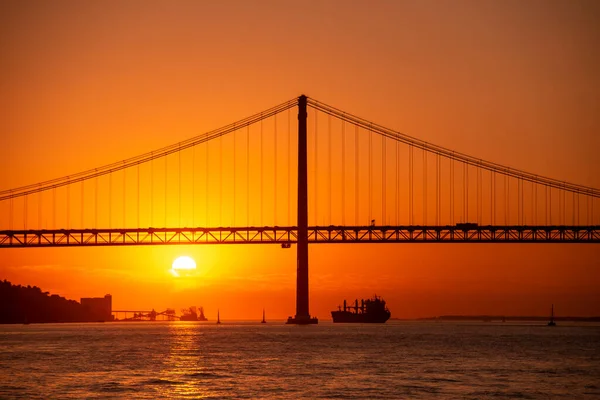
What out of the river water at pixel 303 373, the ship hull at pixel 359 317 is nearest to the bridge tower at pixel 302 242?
the river water at pixel 303 373

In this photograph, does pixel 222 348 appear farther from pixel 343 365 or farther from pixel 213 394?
pixel 213 394

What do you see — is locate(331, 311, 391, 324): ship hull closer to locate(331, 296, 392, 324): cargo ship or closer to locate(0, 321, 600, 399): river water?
locate(331, 296, 392, 324): cargo ship

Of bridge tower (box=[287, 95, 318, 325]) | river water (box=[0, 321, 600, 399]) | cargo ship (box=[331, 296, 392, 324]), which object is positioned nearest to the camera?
river water (box=[0, 321, 600, 399])

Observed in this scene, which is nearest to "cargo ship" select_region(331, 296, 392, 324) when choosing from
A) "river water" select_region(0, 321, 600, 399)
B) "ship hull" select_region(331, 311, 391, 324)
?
"ship hull" select_region(331, 311, 391, 324)

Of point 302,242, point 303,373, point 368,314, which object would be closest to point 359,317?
point 368,314

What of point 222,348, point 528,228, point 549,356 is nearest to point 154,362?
point 222,348

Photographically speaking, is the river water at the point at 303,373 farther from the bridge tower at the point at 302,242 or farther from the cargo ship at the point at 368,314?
the cargo ship at the point at 368,314

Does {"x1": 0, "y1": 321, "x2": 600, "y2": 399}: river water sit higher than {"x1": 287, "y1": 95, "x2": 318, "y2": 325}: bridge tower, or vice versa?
{"x1": 287, "y1": 95, "x2": 318, "y2": 325}: bridge tower

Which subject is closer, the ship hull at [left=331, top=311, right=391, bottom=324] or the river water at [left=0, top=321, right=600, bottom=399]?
the river water at [left=0, top=321, right=600, bottom=399]

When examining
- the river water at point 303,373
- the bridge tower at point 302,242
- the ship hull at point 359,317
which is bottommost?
the ship hull at point 359,317
